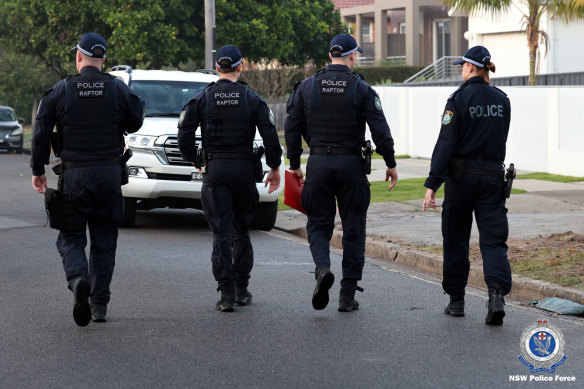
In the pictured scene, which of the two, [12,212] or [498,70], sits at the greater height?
[498,70]

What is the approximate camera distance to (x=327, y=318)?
23.9 ft

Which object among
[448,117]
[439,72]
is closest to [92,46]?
[448,117]

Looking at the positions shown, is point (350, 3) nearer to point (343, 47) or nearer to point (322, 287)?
point (343, 47)

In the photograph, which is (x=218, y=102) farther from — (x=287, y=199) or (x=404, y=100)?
(x=404, y=100)

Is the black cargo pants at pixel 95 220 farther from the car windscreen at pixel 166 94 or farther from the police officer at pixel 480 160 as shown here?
the car windscreen at pixel 166 94

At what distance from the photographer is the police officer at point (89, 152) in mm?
7066

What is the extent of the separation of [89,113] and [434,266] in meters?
4.06

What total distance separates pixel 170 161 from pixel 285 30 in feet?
67.9

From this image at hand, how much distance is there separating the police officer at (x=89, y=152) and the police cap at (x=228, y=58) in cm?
74

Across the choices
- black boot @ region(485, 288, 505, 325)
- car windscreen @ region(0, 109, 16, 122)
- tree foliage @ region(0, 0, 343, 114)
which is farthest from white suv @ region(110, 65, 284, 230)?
car windscreen @ region(0, 109, 16, 122)

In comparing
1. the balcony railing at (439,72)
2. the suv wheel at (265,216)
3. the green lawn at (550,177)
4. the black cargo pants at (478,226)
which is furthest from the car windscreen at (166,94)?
the balcony railing at (439,72)

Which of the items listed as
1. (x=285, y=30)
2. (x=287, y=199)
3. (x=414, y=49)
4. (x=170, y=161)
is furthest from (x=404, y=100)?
(x=414, y=49)

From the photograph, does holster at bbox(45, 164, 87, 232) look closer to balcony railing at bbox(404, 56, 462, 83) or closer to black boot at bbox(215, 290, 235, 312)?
black boot at bbox(215, 290, 235, 312)

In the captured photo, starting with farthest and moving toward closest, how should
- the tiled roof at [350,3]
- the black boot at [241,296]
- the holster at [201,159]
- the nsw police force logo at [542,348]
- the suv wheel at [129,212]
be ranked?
the tiled roof at [350,3]
the suv wheel at [129,212]
the black boot at [241,296]
the holster at [201,159]
the nsw police force logo at [542,348]
